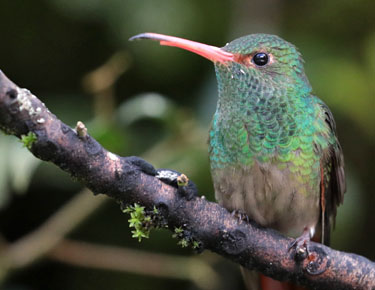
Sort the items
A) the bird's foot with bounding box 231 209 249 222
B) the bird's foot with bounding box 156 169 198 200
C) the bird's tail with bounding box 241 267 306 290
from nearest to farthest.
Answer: the bird's foot with bounding box 156 169 198 200 < the bird's foot with bounding box 231 209 249 222 < the bird's tail with bounding box 241 267 306 290

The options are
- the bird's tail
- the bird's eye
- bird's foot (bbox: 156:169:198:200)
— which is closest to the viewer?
bird's foot (bbox: 156:169:198:200)

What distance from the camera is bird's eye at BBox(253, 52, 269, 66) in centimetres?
262

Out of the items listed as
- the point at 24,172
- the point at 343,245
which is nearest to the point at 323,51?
the point at 343,245

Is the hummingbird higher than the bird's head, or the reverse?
the bird's head

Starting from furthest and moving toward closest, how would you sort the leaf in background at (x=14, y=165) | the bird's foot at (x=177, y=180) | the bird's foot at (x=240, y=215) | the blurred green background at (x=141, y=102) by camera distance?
the blurred green background at (x=141, y=102), the leaf in background at (x=14, y=165), the bird's foot at (x=240, y=215), the bird's foot at (x=177, y=180)

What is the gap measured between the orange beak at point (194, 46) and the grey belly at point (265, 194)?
459 mm

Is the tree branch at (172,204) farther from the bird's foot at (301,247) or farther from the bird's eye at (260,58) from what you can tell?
the bird's eye at (260,58)

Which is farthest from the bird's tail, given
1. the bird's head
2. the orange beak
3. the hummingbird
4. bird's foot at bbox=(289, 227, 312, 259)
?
the orange beak

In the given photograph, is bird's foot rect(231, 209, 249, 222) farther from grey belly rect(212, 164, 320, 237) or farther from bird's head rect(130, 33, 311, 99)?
bird's head rect(130, 33, 311, 99)

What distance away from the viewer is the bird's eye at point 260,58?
103 inches

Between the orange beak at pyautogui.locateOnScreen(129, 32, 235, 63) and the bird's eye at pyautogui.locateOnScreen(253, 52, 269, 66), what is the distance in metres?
0.11

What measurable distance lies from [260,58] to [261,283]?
1.00 metres

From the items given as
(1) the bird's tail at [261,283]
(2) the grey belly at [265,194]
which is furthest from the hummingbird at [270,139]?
(1) the bird's tail at [261,283]

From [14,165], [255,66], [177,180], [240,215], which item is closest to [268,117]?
[255,66]
